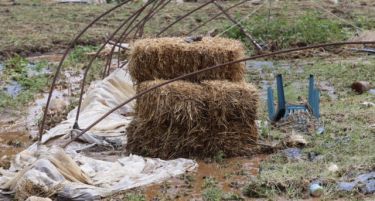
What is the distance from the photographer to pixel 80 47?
12.7 meters

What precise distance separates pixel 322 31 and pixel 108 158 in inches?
282

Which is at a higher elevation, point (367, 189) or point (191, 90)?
point (191, 90)

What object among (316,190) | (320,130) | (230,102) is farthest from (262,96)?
(316,190)

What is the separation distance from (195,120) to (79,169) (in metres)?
1.19

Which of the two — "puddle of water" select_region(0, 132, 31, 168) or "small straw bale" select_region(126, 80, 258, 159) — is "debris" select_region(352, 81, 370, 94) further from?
"puddle of water" select_region(0, 132, 31, 168)

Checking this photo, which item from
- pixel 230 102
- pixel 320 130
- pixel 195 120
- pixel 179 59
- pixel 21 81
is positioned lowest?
pixel 21 81

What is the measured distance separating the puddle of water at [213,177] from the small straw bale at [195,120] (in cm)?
21

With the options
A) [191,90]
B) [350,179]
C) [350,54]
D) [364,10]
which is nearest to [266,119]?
[191,90]

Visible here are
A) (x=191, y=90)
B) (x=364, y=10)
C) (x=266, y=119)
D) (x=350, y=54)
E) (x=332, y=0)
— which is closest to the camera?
(x=191, y=90)

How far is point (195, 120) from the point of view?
6355mm

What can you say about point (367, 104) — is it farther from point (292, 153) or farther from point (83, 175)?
point (83, 175)

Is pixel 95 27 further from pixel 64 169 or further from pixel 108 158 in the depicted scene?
pixel 64 169

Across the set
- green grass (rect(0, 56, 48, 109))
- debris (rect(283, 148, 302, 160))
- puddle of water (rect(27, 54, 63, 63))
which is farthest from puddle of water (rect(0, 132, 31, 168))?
puddle of water (rect(27, 54, 63, 63))

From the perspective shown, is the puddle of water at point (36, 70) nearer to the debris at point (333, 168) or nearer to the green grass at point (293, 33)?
the green grass at point (293, 33)
